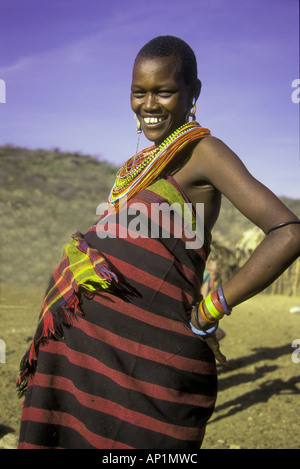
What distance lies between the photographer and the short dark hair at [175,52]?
165cm

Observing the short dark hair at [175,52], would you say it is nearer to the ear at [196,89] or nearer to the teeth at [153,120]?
the ear at [196,89]

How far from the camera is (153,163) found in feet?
5.26

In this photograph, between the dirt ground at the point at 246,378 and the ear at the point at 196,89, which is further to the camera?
the dirt ground at the point at 246,378

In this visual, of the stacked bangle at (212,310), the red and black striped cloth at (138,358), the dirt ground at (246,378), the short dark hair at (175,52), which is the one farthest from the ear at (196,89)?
the dirt ground at (246,378)

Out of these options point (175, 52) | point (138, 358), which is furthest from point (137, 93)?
point (138, 358)

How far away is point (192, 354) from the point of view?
4.99ft

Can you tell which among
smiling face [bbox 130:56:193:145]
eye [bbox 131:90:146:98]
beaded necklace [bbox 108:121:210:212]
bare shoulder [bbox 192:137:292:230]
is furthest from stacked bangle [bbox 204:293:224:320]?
eye [bbox 131:90:146:98]

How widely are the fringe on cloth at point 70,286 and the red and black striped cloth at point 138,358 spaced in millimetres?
30

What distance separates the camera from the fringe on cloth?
4.92 feet

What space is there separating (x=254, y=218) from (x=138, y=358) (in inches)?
22.7

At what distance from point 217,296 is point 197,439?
50 cm

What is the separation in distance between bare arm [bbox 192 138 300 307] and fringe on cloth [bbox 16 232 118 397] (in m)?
0.40

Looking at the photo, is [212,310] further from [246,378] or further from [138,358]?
[246,378]

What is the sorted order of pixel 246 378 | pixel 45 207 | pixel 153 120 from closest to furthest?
pixel 153 120, pixel 246 378, pixel 45 207
